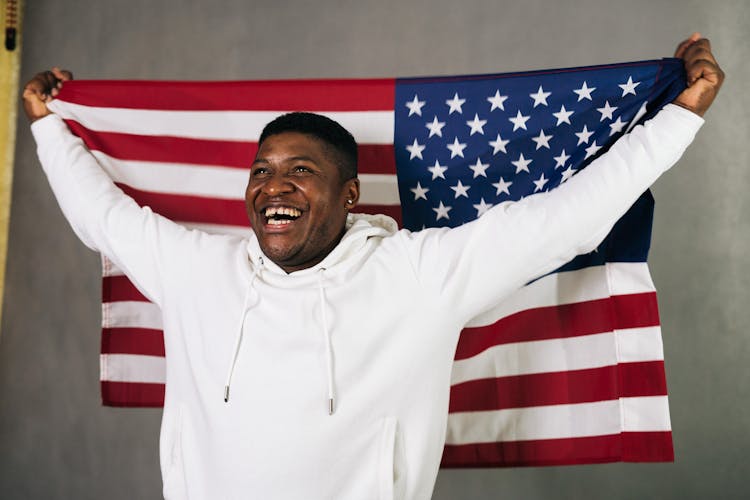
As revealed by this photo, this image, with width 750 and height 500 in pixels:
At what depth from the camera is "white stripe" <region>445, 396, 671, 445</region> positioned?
1.72m

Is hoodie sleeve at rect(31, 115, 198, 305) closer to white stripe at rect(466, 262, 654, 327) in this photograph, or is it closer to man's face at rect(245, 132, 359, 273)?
man's face at rect(245, 132, 359, 273)

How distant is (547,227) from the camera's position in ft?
4.75

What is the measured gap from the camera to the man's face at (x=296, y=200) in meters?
1.61

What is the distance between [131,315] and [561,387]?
1202mm

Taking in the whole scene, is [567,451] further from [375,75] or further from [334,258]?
[375,75]

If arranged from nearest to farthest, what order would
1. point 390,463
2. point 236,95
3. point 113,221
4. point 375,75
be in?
point 390,463, point 113,221, point 236,95, point 375,75

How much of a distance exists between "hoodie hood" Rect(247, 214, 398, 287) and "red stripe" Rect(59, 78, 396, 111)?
1.26ft

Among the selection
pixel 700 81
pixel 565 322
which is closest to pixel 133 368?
pixel 565 322

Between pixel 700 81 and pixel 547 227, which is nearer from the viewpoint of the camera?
pixel 547 227

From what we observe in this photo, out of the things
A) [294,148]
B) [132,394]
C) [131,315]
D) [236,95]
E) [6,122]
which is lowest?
[132,394]

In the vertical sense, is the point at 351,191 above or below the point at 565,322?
above

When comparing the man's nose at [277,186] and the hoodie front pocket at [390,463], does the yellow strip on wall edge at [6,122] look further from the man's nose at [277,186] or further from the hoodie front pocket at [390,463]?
the hoodie front pocket at [390,463]

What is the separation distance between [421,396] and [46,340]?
1866 millimetres

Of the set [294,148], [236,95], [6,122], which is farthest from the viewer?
[6,122]
